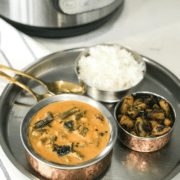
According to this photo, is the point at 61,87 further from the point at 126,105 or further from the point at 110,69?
the point at 126,105

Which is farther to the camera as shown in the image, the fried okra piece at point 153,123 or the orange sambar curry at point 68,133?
the fried okra piece at point 153,123

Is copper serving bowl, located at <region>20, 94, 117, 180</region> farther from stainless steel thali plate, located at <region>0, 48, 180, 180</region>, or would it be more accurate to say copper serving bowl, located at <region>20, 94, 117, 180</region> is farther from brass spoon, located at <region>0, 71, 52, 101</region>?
brass spoon, located at <region>0, 71, 52, 101</region>

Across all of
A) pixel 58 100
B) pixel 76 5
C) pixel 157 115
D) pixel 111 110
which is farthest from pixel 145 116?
pixel 76 5

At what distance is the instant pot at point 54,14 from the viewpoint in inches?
52.2


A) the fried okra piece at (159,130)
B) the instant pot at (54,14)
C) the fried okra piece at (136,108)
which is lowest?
the fried okra piece at (159,130)

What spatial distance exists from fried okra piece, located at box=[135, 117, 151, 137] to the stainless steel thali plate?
0.10 m

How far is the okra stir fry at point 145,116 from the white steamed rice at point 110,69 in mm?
150

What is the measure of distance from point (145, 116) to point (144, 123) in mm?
64

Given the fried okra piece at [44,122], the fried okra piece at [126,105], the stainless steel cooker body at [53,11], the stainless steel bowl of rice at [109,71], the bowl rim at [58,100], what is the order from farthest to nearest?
1. the stainless steel cooker body at [53,11]
2. the stainless steel bowl of rice at [109,71]
3. the fried okra piece at [126,105]
4. the fried okra piece at [44,122]
5. the bowl rim at [58,100]

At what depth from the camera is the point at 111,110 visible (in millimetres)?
1213

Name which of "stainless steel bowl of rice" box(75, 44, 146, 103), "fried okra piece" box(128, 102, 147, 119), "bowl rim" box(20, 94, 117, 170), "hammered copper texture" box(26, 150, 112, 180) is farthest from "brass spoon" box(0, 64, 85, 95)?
"hammered copper texture" box(26, 150, 112, 180)

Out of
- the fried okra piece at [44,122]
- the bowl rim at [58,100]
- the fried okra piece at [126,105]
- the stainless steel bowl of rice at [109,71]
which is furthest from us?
the stainless steel bowl of rice at [109,71]

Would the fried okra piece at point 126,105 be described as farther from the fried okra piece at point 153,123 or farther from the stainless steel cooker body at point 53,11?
the stainless steel cooker body at point 53,11

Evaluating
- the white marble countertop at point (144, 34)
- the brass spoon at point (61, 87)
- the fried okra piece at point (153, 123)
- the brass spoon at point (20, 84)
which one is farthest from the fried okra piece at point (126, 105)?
the white marble countertop at point (144, 34)
